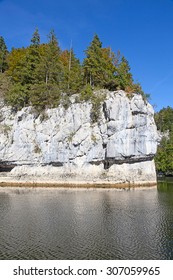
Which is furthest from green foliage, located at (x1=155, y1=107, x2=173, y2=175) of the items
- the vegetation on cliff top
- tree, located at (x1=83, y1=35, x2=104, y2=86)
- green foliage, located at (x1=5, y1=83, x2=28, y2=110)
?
green foliage, located at (x1=5, y1=83, x2=28, y2=110)

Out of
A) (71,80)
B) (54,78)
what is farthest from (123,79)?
(54,78)

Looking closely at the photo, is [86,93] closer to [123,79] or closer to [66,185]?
[123,79]

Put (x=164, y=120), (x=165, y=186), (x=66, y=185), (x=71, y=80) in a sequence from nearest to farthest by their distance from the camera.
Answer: (x=66, y=185)
(x=165, y=186)
(x=71, y=80)
(x=164, y=120)

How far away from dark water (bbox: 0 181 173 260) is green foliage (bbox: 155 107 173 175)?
42448mm

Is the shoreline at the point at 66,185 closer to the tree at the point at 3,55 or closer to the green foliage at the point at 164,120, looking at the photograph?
the tree at the point at 3,55

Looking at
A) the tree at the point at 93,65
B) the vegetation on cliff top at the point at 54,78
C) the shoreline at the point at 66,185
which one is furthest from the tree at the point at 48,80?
the shoreline at the point at 66,185

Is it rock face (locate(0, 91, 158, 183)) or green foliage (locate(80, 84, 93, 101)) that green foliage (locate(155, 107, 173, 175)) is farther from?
green foliage (locate(80, 84, 93, 101))

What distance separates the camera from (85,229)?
797 inches

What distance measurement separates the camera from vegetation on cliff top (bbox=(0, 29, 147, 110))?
2068 inches

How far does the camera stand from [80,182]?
4772cm

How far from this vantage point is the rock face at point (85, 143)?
161ft

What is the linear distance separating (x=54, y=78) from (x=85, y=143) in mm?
14420

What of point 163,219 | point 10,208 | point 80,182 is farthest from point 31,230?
point 80,182
